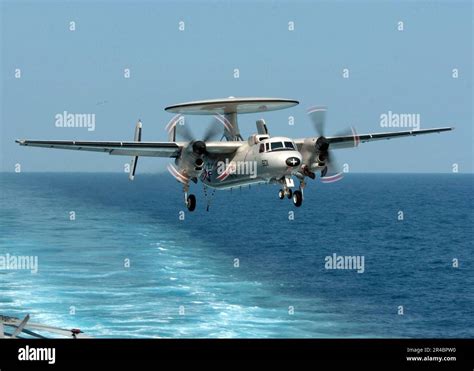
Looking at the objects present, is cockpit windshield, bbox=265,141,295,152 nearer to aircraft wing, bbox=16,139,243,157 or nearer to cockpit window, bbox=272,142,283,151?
cockpit window, bbox=272,142,283,151

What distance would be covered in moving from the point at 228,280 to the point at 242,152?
7494 centimetres

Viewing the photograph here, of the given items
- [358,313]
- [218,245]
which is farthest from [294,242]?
[358,313]

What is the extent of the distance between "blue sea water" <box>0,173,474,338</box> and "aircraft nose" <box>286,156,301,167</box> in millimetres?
56442

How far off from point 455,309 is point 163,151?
70.4 m

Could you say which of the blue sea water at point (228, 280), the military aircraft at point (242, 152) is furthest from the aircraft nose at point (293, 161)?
the blue sea water at point (228, 280)

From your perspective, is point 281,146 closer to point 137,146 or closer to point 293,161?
point 293,161

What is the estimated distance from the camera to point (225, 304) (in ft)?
350

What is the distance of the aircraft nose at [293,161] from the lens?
40719 millimetres

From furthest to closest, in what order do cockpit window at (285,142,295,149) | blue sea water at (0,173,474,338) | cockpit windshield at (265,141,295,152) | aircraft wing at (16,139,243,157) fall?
blue sea water at (0,173,474,338)
aircraft wing at (16,139,243,157)
cockpit window at (285,142,295,149)
cockpit windshield at (265,141,295,152)

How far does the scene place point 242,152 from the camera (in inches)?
1805

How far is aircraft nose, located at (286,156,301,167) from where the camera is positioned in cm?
4072
